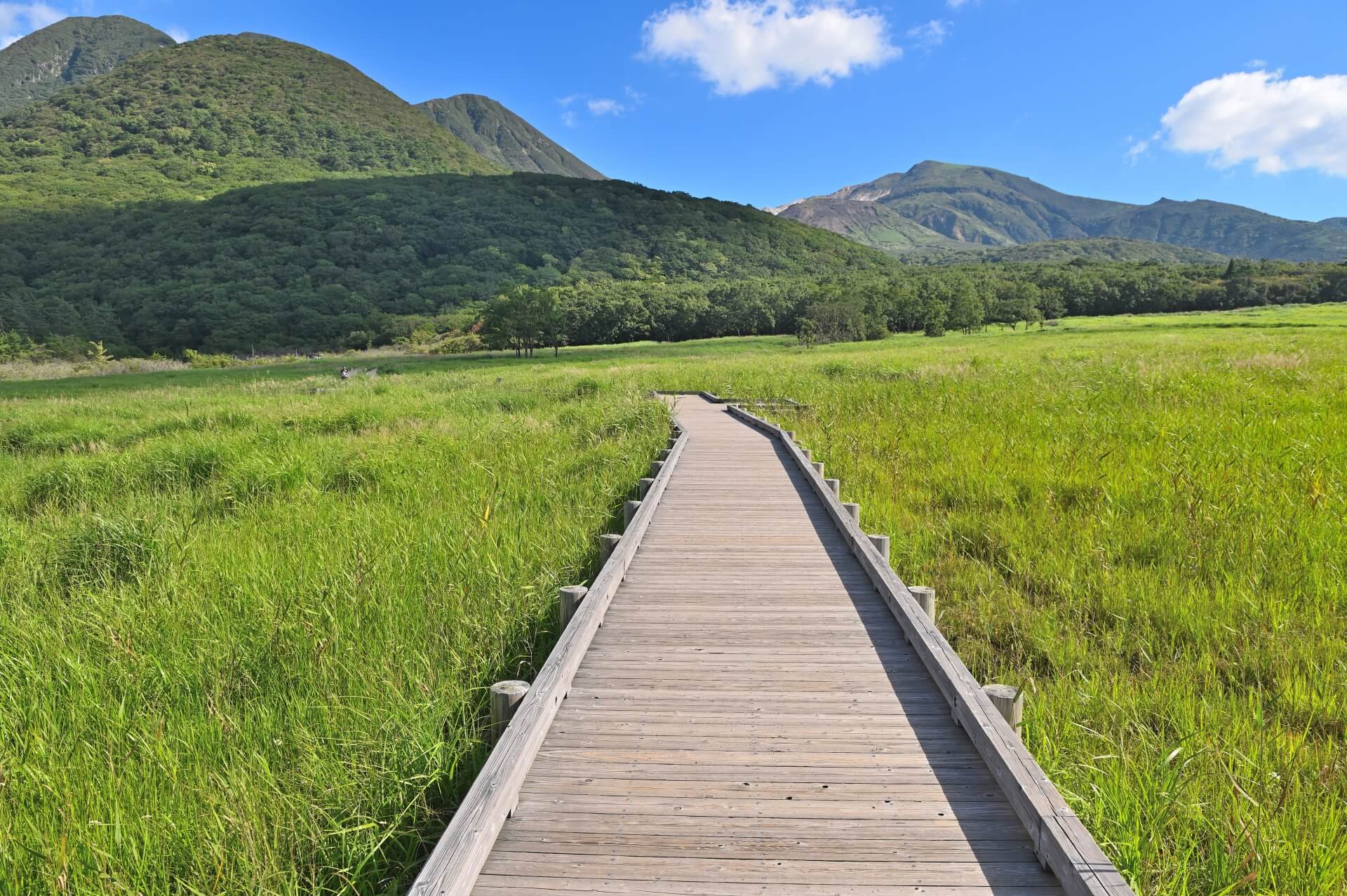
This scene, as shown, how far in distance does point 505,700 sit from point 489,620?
1794 mm

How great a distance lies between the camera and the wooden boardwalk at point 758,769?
2262 millimetres

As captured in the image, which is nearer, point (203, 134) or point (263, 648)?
point (263, 648)

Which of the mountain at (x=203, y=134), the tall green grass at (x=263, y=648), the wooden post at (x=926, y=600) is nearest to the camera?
the tall green grass at (x=263, y=648)

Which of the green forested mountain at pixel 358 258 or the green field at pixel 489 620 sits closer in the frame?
the green field at pixel 489 620

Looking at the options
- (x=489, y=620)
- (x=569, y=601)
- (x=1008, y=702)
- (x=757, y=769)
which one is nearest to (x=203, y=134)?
(x=489, y=620)

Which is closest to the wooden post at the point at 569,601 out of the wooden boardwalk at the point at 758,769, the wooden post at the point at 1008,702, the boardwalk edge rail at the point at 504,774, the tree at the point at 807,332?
the boardwalk edge rail at the point at 504,774

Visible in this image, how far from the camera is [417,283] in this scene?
103125mm

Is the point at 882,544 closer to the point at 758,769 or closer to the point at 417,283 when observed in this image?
the point at 758,769

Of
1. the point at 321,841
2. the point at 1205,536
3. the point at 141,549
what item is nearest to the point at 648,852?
the point at 321,841

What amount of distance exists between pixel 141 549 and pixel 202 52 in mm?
257782

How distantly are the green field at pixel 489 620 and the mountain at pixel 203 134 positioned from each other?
136 meters

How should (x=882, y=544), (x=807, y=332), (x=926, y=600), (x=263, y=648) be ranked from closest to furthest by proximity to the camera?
1. (x=926, y=600)
2. (x=263, y=648)
3. (x=882, y=544)
4. (x=807, y=332)

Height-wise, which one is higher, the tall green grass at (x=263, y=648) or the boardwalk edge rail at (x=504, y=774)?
the boardwalk edge rail at (x=504, y=774)

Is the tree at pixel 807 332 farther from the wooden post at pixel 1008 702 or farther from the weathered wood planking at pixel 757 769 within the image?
the wooden post at pixel 1008 702
